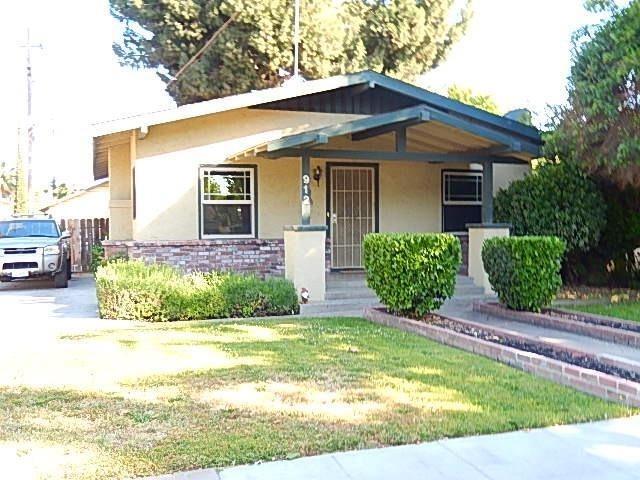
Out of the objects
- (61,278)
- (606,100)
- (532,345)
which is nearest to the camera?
(532,345)

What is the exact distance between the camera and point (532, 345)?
24.8 ft

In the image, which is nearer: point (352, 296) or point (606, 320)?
point (606, 320)

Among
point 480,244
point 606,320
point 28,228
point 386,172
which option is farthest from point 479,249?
point 28,228

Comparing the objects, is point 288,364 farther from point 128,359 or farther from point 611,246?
point 611,246

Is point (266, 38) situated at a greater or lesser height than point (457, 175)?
Answer: greater

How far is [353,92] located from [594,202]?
18.3ft

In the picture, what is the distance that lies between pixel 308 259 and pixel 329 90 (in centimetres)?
424

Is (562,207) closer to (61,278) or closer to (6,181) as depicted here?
(61,278)

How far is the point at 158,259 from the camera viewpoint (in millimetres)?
12445

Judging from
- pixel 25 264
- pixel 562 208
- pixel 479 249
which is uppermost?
pixel 562 208

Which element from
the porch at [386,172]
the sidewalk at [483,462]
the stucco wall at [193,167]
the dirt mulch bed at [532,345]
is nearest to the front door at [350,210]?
the porch at [386,172]

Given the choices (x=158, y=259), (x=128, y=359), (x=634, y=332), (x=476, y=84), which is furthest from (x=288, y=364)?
(x=476, y=84)

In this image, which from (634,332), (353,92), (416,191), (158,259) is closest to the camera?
(634,332)

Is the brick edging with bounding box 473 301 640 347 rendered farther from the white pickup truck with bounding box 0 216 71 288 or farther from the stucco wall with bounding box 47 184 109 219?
the stucco wall with bounding box 47 184 109 219
